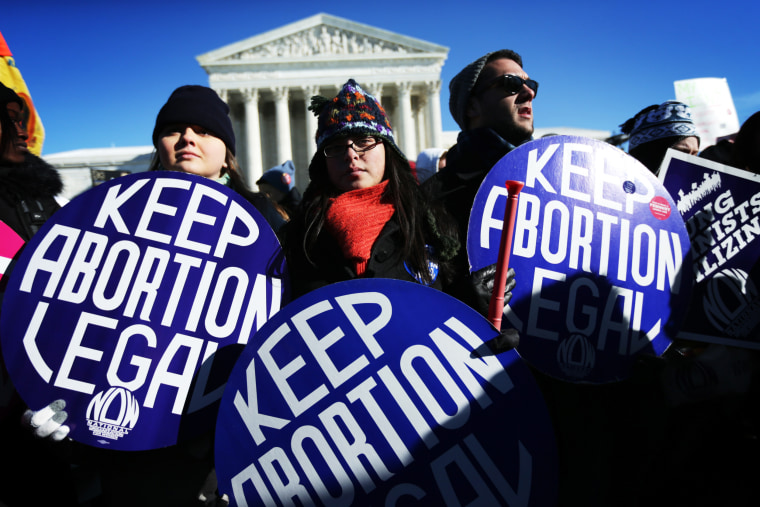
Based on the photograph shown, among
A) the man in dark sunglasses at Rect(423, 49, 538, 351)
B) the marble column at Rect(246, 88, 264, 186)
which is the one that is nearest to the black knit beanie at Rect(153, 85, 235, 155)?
the man in dark sunglasses at Rect(423, 49, 538, 351)

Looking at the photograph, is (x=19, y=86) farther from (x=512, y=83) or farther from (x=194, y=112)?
(x=512, y=83)

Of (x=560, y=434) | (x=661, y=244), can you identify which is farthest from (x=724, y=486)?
(x=661, y=244)

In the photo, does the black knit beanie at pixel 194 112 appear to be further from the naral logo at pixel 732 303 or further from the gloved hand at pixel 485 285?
the naral logo at pixel 732 303

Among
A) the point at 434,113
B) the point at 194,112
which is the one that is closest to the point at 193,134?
the point at 194,112

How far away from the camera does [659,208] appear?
1.32 metres

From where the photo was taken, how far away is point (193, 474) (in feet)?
4.49

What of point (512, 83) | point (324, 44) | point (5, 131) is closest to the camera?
point (5, 131)

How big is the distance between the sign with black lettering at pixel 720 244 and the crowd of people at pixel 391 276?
0.33ft

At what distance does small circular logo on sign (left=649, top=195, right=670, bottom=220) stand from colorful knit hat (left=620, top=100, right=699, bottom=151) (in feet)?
3.77

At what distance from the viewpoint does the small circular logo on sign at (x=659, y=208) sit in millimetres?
1316


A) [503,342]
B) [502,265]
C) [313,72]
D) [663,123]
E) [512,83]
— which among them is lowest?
[503,342]

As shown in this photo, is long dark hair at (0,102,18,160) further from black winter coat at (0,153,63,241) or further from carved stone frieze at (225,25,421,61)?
carved stone frieze at (225,25,421,61)

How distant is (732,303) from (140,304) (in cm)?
175

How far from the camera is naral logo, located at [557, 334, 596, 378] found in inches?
48.0
